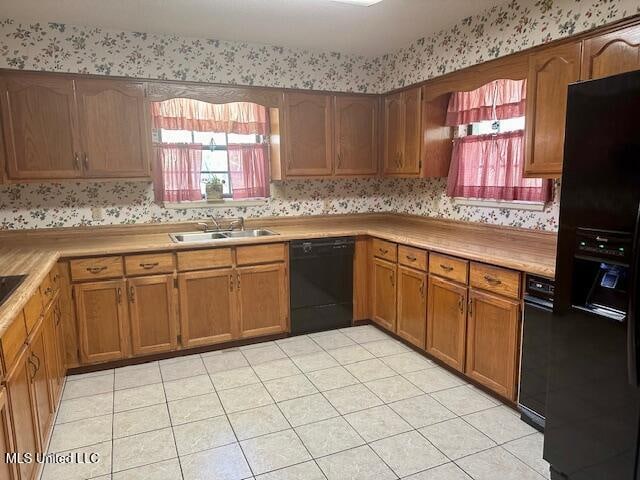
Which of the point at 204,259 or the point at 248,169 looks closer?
the point at 204,259

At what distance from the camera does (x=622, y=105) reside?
162cm

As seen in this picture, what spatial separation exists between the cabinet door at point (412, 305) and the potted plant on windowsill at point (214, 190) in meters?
1.74

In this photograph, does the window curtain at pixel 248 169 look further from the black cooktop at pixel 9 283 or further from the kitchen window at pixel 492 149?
the black cooktop at pixel 9 283

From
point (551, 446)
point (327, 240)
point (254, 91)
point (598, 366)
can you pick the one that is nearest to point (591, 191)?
point (598, 366)

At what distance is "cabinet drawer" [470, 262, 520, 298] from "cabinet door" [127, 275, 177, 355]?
2.16 m

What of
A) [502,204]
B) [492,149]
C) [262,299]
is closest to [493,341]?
[502,204]

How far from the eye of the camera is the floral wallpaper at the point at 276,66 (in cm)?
303

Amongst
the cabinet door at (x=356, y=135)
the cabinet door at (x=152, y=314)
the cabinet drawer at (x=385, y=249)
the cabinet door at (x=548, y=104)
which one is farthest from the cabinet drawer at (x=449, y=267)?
the cabinet door at (x=152, y=314)

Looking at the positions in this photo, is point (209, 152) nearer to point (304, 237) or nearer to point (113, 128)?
point (113, 128)

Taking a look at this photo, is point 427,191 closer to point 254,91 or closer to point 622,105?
point 254,91

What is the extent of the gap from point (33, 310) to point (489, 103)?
3.32 metres

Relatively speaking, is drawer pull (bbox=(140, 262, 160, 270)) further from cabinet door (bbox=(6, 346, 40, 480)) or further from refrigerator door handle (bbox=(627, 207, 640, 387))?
refrigerator door handle (bbox=(627, 207, 640, 387))

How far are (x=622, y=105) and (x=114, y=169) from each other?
3.25 meters

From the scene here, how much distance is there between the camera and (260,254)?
3652 mm
